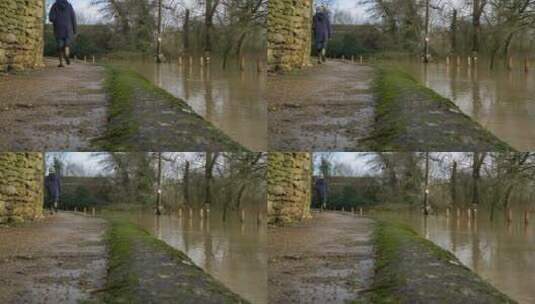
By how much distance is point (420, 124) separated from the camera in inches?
245

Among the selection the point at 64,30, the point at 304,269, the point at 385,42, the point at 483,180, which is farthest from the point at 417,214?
the point at 64,30

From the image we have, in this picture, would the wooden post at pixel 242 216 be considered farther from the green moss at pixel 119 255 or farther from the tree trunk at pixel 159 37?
the tree trunk at pixel 159 37

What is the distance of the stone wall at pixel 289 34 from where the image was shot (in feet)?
21.1

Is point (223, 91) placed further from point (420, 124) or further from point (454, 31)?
point (454, 31)

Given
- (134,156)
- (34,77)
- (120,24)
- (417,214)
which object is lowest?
(417,214)

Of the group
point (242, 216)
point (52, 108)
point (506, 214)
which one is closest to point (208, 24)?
point (52, 108)

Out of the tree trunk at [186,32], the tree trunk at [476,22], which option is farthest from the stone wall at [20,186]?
the tree trunk at [476,22]

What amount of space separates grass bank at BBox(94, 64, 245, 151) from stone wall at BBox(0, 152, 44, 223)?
0.65 m

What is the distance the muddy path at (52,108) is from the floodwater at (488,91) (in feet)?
8.41

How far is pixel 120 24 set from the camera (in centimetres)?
664

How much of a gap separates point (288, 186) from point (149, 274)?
1334mm

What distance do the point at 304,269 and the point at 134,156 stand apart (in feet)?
5.36

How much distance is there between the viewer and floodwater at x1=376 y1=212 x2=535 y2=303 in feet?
20.7

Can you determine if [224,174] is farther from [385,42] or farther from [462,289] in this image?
[462,289]
